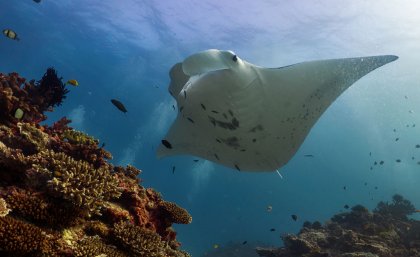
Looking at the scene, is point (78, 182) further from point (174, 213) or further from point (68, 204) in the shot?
point (174, 213)

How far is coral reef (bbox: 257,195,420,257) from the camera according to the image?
9852 mm

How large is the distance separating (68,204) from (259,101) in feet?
10.1

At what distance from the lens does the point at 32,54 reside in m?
43.6

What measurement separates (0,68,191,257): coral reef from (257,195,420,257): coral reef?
610cm

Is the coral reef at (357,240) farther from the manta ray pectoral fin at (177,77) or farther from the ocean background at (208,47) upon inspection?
the ocean background at (208,47)

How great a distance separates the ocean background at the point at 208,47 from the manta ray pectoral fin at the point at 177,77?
19.8 metres

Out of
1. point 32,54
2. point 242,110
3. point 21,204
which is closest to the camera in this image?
point 21,204

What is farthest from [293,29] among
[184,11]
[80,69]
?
[80,69]

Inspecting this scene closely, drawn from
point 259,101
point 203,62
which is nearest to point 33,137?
point 203,62

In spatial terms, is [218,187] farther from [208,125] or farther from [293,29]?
[208,125]

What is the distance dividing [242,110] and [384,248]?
8.44 m

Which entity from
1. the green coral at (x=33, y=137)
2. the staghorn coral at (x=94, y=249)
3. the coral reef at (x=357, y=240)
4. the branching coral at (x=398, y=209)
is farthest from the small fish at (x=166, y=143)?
the branching coral at (x=398, y=209)

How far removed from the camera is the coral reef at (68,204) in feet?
11.0

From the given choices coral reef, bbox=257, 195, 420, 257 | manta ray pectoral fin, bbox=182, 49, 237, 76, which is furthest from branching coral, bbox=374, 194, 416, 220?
manta ray pectoral fin, bbox=182, 49, 237, 76
